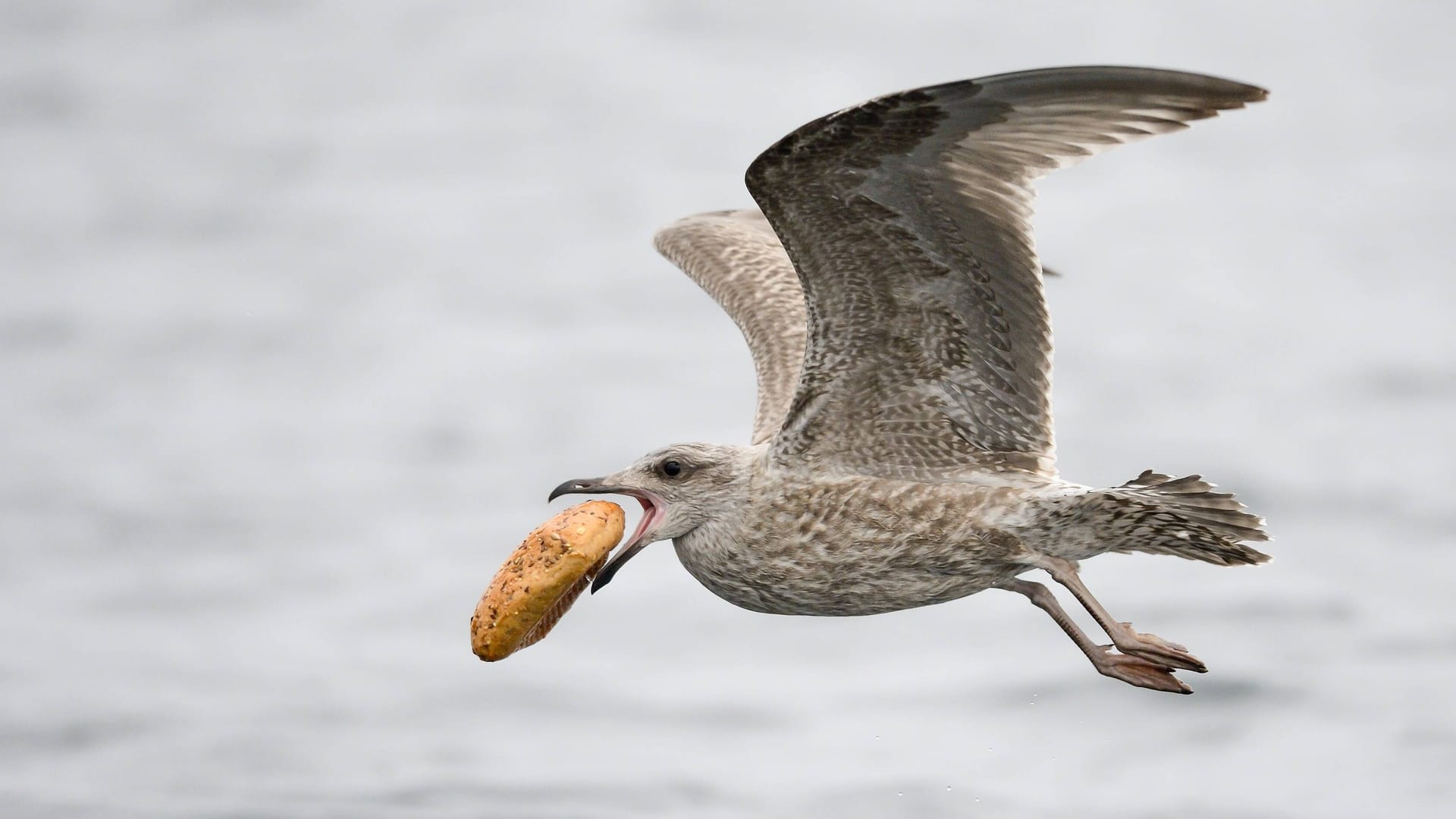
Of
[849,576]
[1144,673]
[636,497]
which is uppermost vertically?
[636,497]

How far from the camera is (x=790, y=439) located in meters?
9.27

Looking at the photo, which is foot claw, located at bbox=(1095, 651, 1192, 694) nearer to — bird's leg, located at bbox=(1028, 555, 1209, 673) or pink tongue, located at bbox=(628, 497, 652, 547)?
bird's leg, located at bbox=(1028, 555, 1209, 673)

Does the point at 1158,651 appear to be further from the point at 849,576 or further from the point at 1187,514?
the point at 849,576

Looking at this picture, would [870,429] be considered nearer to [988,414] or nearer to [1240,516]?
[988,414]

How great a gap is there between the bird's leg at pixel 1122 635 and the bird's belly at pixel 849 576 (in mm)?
226

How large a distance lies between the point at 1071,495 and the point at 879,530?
2.55 ft

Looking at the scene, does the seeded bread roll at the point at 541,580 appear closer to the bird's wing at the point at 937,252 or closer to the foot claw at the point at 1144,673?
the bird's wing at the point at 937,252

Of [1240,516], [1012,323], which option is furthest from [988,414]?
[1240,516]

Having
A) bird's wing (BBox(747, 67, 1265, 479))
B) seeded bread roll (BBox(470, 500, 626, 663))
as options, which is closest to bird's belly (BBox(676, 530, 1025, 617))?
bird's wing (BBox(747, 67, 1265, 479))

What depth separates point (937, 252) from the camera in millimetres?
8648

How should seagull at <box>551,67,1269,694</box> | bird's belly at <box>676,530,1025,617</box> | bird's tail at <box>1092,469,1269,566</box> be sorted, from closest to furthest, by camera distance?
1. seagull at <box>551,67,1269,694</box>
2. bird's tail at <box>1092,469,1269,566</box>
3. bird's belly at <box>676,530,1025,617</box>

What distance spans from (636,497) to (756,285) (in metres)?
2.29

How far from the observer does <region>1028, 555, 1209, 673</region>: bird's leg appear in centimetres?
887

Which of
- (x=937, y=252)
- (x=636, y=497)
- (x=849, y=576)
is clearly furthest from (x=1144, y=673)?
(x=636, y=497)
